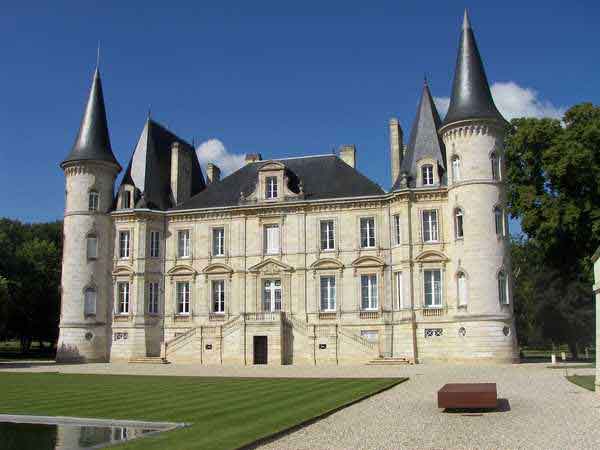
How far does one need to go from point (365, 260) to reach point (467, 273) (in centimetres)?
617

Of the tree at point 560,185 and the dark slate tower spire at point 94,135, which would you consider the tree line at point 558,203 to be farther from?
the dark slate tower spire at point 94,135

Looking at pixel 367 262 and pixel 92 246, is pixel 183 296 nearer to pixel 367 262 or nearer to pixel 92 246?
pixel 92 246

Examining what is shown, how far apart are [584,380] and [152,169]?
3091cm

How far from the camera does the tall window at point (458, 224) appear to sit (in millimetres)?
35844

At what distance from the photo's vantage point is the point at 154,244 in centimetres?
4250

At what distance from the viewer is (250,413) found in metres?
14.4

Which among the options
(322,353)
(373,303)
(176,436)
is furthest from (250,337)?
(176,436)

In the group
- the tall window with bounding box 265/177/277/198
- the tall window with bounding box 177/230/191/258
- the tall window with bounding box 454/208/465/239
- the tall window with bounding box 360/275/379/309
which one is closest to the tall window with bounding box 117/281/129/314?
the tall window with bounding box 177/230/191/258

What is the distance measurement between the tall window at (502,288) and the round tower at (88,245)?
23205mm

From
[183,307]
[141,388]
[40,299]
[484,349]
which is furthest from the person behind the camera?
[40,299]

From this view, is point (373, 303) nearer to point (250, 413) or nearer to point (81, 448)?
point (250, 413)

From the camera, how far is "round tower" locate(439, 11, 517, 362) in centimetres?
3419

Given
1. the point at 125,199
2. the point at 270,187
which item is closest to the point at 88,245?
the point at 125,199

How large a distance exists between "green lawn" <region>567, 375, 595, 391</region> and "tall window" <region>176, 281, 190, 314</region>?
2491 centimetres
